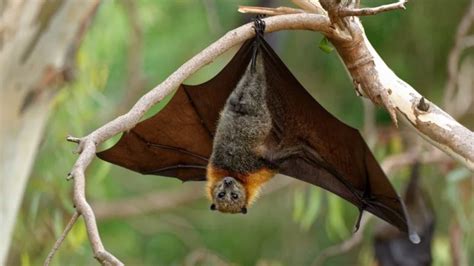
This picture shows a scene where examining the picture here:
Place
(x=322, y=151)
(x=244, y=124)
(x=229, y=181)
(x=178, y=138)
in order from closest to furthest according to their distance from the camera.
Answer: (x=244, y=124)
(x=229, y=181)
(x=322, y=151)
(x=178, y=138)

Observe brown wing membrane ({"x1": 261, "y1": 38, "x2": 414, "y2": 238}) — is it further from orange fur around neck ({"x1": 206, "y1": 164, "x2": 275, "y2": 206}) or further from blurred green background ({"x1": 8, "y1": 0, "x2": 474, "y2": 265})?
blurred green background ({"x1": 8, "y1": 0, "x2": 474, "y2": 265})

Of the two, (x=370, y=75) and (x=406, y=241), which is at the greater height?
(x=370, y=75)

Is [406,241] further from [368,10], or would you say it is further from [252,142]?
[368,10]

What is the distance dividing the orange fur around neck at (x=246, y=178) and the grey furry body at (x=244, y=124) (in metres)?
0.03

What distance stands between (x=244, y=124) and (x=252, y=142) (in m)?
0.09

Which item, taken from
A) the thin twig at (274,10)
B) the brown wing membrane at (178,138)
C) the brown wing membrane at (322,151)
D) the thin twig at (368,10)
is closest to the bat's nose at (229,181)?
the brown wing membrane at (322,151)

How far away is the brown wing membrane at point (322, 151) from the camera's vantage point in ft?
10.2

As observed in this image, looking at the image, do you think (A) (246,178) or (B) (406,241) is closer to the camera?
(A) (246,178)

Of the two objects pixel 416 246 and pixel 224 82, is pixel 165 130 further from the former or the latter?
pixel 416 246

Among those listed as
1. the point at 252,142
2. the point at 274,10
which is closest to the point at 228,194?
the point at 252,142

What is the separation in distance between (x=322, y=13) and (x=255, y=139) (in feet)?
2.25

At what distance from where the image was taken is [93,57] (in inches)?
199

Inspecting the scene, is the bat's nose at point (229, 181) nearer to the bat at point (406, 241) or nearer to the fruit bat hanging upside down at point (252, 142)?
the fruit bat hanging upside down at point (252, 142)

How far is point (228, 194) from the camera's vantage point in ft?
10.2
